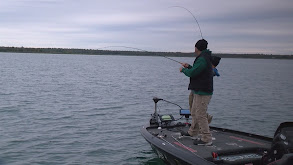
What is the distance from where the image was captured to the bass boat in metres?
5.13

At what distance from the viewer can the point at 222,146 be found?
6.49 m

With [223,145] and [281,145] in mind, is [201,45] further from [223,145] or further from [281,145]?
[281,145]

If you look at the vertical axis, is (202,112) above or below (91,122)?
above

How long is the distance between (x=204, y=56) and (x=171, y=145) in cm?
164

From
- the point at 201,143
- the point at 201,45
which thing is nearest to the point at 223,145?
the point at 201,143

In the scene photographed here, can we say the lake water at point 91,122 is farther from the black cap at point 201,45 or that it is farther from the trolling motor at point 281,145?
the trolling motor at point 281,145

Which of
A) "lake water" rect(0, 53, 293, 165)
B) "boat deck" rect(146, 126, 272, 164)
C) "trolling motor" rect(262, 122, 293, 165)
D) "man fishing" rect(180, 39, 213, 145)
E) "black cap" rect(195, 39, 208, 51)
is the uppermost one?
"black cap" rect(195, 39, 208, 51)

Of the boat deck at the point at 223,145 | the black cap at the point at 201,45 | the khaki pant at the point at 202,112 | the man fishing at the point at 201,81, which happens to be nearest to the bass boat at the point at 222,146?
the boat deck at the point at 223,145

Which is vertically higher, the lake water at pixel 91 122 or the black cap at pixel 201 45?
the black cap at pixel 201 45

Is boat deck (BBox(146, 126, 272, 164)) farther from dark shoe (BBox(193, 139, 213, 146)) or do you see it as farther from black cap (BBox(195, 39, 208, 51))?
black cap (BBox(195, 39, 208, 51))

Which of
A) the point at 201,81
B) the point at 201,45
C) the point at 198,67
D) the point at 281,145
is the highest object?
the point at 201,45

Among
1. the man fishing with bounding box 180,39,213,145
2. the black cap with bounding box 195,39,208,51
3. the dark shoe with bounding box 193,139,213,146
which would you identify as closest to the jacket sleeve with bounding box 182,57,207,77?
the man fishing with bounding box 180,39,213,145

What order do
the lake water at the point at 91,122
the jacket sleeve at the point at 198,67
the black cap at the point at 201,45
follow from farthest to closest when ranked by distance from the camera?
the lake water at the point at 91,122
the black cap at the point at 201,45
the jacket sleeve at the point at 198,67

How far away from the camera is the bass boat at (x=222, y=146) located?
513 centimetres
